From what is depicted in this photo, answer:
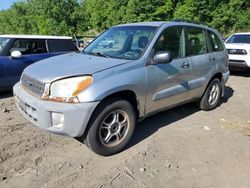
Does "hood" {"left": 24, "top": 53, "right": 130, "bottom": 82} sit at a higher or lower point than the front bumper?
higher

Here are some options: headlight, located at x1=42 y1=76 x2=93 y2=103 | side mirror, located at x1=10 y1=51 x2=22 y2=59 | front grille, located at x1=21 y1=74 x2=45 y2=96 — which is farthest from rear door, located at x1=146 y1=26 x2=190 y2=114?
side mirror, located at x1=10 y1=51 x2=22 y2=59

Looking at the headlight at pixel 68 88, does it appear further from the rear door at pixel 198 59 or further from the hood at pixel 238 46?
the hood at pixel 238 46

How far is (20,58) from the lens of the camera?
22.4ft

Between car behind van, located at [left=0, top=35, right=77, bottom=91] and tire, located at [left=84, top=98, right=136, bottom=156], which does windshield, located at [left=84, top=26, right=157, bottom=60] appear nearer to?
tire, located at [left=84, top=98, right=136, bottom=156]

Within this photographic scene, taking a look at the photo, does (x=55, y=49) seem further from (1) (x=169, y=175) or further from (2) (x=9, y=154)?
(1) (x=169, y=175)

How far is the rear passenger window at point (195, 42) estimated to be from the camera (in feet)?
16.6

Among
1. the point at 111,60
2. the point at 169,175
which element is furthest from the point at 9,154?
the point at 169,175

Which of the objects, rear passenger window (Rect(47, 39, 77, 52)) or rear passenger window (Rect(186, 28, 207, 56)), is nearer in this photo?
rear passenger window (Rect(186, 28, 207, 56))

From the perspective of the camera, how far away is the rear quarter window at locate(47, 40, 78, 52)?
7500 millimetres

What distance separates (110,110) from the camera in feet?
12.3

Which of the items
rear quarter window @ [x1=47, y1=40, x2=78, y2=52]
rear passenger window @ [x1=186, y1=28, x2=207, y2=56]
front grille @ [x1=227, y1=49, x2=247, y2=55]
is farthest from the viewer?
front grille @ [x1=227, y1=49, x2=247, y2=55]

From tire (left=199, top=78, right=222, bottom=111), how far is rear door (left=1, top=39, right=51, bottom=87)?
4079mm

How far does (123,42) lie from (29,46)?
11.1ft

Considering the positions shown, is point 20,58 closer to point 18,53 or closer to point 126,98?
point 18,53
